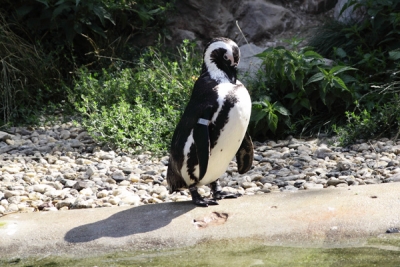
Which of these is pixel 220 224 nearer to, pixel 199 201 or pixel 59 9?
pixel 199 201

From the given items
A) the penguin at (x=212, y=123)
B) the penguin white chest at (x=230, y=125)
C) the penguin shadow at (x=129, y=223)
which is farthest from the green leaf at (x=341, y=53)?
the penguin shadow at (x=129, y=223)

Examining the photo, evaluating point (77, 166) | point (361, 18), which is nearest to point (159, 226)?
point (77, 166)

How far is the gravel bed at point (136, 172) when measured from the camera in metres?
4.55

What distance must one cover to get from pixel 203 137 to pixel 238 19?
5007mm

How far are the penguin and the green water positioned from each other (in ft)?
1.62

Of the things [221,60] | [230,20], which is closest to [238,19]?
A: [230,20]

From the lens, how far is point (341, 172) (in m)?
4.84

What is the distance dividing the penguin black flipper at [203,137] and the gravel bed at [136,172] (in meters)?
0.88

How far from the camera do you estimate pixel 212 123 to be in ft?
12.0

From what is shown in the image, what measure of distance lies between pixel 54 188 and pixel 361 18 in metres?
4.12

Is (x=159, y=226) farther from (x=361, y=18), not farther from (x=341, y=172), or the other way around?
(x=361, y=18)

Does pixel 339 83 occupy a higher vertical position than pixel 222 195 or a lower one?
higher

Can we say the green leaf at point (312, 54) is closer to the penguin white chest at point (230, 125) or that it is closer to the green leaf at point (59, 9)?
the penguin white chest at point (230, 125)

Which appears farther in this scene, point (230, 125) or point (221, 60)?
point (221, 60)
